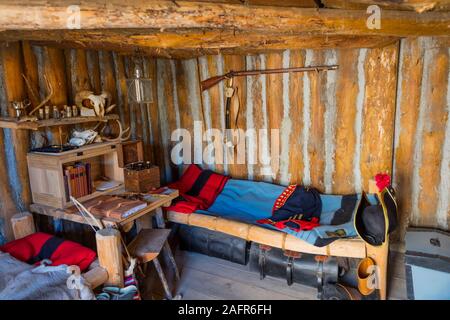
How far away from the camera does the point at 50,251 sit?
237 cm

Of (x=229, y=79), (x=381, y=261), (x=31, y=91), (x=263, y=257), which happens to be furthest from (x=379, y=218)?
(x=31, y=91)

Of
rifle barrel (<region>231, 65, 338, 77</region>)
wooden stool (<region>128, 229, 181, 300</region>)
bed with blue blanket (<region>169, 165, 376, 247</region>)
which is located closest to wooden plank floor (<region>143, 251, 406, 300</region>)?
wooden stool (<region>128, 229, 181, 300</region>)

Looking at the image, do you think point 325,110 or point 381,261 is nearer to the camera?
point 381,261

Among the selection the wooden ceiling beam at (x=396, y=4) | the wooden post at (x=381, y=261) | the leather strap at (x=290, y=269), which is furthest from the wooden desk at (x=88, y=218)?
the wooden ceiling beam at (x=396, y=4)

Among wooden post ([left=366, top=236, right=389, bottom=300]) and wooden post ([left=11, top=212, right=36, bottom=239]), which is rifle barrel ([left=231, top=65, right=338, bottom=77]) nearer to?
wooden post ([left=366, top=236, right=389, bottom=300])

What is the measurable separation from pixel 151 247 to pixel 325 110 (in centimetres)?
205

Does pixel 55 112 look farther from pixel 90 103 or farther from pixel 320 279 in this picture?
pixel 320 279

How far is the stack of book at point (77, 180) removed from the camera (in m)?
2.59

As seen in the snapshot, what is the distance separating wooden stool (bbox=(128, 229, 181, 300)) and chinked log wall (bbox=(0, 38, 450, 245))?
94cm

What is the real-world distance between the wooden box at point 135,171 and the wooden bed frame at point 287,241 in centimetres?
43

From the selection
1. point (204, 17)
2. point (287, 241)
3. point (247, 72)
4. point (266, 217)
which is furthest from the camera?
point (247, 72)

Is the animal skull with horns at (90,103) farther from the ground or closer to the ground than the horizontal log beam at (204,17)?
closer to the ground

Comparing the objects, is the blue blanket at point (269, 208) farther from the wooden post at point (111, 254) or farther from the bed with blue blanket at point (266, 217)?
the wooden post at point (111, 254)
